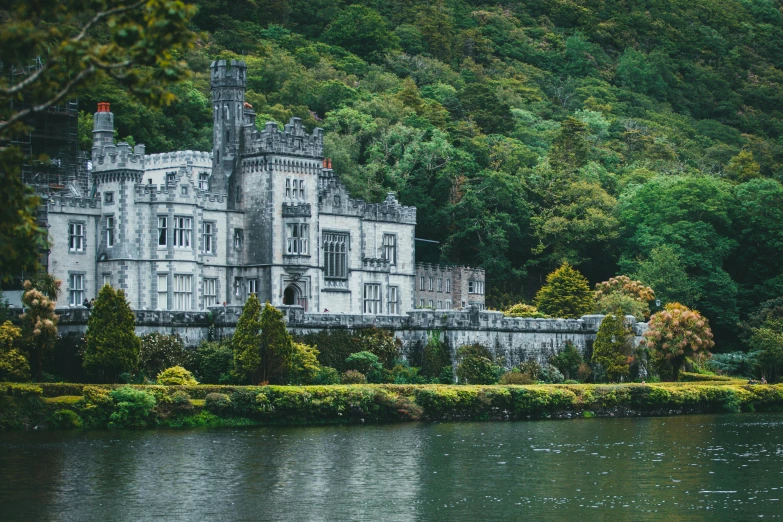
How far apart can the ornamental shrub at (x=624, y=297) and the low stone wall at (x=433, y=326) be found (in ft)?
14.0

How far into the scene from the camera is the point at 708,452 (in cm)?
6041

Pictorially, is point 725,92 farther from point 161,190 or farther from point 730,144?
point 161,190

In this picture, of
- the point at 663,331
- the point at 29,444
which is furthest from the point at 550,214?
the point at 29,444

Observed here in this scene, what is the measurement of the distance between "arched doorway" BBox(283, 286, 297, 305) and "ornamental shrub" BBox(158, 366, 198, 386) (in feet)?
51.0

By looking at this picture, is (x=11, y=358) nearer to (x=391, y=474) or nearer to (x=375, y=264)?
(x=391, y=474)

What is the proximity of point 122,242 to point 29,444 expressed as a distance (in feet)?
77.9

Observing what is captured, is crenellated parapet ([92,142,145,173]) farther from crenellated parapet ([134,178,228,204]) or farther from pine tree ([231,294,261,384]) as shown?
pine tree ([231,294,261,384])

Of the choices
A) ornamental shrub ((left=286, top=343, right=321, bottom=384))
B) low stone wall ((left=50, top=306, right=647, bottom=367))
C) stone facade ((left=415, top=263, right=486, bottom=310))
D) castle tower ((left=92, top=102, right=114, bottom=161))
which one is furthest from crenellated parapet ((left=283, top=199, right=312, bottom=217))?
stone facade ((left=415, top=263, right=486, bottom=310))

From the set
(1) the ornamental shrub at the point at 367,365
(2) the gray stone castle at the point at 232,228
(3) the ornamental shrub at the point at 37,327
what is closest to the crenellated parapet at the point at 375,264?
(2) the gray stone castle at the point at 232,228

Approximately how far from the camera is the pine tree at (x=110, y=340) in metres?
68.4

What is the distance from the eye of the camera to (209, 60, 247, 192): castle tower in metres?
86.1

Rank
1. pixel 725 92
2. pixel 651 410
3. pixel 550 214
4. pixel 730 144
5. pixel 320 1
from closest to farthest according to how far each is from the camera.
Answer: pixel 651 410 → pixel 550 214 → pixel 320 1 → pixel 730 144 → pixel 725 92

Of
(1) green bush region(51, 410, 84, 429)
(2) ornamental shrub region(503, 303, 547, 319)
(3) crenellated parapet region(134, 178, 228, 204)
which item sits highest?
(3) crenellated parapet region(134, 178, 228, 204)

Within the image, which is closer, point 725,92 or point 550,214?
point 550,214
